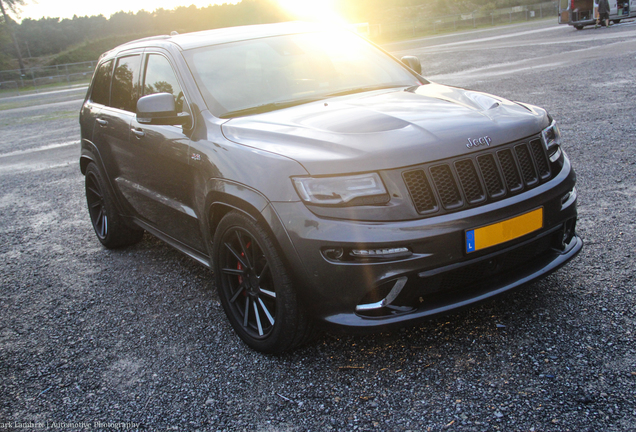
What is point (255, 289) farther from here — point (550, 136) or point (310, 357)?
point (550, 136)

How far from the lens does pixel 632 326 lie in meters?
3.01

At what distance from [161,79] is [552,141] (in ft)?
8.85

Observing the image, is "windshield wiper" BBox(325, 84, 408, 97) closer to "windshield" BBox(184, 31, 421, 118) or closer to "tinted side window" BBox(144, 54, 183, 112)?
"windshield" BBox(184, 31, 421, 118)

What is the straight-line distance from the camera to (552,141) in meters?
3.20

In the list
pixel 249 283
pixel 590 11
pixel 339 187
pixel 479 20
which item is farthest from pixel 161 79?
pixel 479 20

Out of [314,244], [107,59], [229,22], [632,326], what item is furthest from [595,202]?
[229,22]

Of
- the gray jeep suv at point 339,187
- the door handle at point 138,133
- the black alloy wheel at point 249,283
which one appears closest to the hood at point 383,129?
the gray jeep suv at point 339,187

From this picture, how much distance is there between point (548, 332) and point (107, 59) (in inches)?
174

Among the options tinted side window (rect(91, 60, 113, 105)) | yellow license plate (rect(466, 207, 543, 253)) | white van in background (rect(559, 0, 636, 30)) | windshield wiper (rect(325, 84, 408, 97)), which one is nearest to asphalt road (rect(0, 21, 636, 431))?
yellow license plate (rect(466, 207, 543, 253))

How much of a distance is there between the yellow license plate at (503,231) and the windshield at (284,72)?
1.57m

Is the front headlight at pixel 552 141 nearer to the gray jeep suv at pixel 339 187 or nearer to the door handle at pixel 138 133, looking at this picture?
the gray jeep suv at pixel 339 187

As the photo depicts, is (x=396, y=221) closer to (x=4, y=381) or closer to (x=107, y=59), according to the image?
(x=4, y=381)

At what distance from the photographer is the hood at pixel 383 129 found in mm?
2703

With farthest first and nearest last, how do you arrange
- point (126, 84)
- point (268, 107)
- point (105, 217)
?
point (105, 217)
point (126, 84)
point (268, 107)
